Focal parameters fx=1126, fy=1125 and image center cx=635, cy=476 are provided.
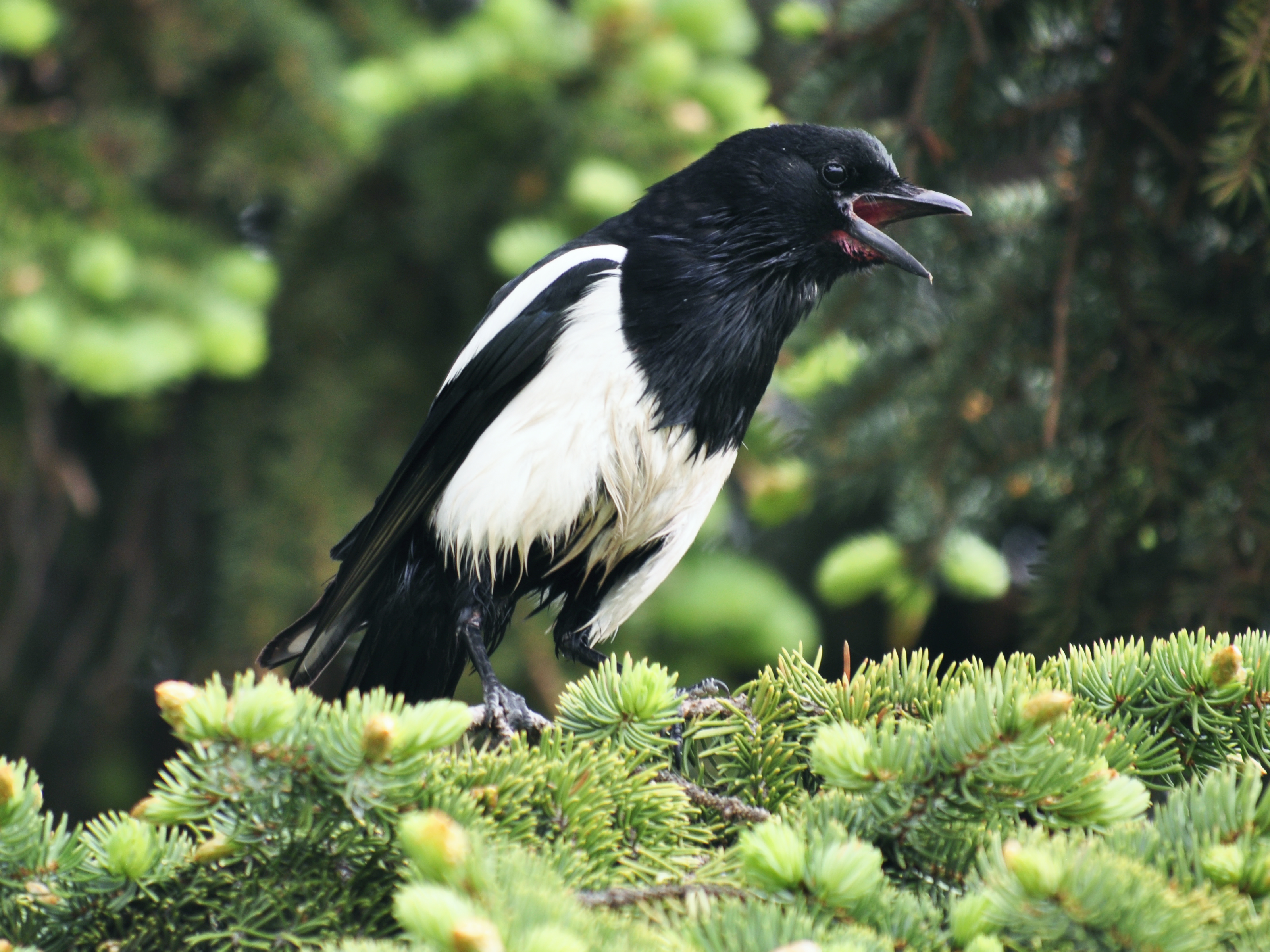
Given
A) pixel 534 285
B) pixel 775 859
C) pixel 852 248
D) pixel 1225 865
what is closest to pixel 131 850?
pixel 775 859

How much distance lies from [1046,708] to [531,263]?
190cm

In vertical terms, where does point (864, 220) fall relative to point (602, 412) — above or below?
above

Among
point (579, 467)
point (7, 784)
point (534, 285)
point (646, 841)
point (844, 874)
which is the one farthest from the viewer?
point (534, 285)

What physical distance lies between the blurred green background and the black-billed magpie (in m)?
0.27

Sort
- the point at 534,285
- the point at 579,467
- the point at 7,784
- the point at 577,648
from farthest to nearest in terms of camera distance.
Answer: the point at 577,648, the point at 534,285, the point at 579,467, the point at 7,784

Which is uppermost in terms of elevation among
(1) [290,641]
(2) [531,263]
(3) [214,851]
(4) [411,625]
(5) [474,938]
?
(2) [531,263]

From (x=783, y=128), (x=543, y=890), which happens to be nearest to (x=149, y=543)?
(x=783, y=128)

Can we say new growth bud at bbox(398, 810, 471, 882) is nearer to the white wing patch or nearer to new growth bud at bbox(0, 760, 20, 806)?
new growth bud at bbox(0, 760, 20, 806)

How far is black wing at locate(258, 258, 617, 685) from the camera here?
193 centimetres

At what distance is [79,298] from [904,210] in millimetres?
1650

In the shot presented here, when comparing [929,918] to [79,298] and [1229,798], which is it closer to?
[1229,798]

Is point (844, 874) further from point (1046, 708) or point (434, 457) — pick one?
point (434, 457)

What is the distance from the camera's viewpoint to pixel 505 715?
1.71 meters

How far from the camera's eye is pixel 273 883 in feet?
2.93
